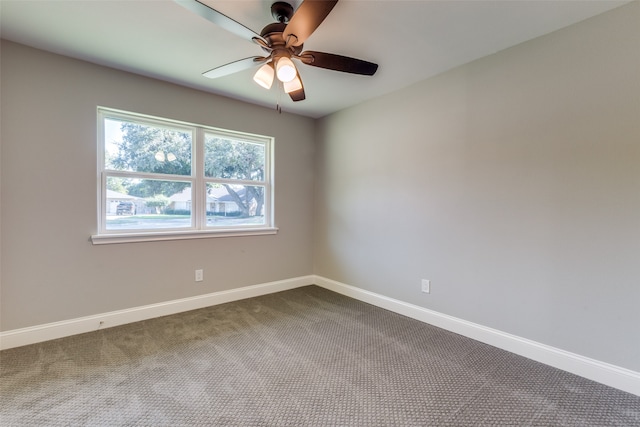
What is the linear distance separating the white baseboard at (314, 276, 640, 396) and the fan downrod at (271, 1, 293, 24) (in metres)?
2.68

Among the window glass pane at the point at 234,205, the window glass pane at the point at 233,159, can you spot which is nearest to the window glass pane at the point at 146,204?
the window glass pane at the point at 234,205

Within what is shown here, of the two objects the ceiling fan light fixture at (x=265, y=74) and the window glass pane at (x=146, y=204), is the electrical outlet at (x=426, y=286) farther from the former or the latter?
the window glass pane at (x=146, y=204)

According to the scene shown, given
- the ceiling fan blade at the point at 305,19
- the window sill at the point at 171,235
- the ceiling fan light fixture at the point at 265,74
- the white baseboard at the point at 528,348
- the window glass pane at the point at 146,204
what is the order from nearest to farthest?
the ceiling fan blade at the point at 305,19, the white baseboard at the point at 528,348, the ceiling fan light fixture at the point at 265,74, the window sill at the point at 171,235, the window glass pane at the point at 146,204

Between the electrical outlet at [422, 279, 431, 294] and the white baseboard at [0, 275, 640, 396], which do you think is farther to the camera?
the electrical outlet at [422, 279, 431, 294]

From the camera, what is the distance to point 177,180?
10.1ft

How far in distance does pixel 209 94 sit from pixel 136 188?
1244 millimetres

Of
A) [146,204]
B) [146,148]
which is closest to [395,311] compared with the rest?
[146,204]

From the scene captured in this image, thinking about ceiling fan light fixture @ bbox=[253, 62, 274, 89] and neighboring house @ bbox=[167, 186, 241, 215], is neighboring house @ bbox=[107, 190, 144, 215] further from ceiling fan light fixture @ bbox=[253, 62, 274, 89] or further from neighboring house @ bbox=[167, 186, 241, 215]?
ceiling fan light fixture @ bbox=[253, 62, 274, 89]

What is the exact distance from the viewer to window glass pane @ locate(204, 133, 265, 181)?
3344 millimetres

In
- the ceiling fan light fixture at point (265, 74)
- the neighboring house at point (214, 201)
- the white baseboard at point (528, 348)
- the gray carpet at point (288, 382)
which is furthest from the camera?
the neighboring house at point (214, 201)

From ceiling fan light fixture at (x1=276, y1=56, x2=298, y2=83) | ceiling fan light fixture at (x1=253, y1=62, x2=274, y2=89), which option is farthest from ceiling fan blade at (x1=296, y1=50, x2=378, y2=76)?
ceiling fan light fixture at (x1=253, y1=62, x2=274, y2=89)

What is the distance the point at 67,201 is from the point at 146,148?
807 millimetres

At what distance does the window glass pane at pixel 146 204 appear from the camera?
108 inches

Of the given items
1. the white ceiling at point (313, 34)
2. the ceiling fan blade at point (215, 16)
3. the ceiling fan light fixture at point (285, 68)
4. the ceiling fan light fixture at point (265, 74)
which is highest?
the white ceiling at point (313, 34)
